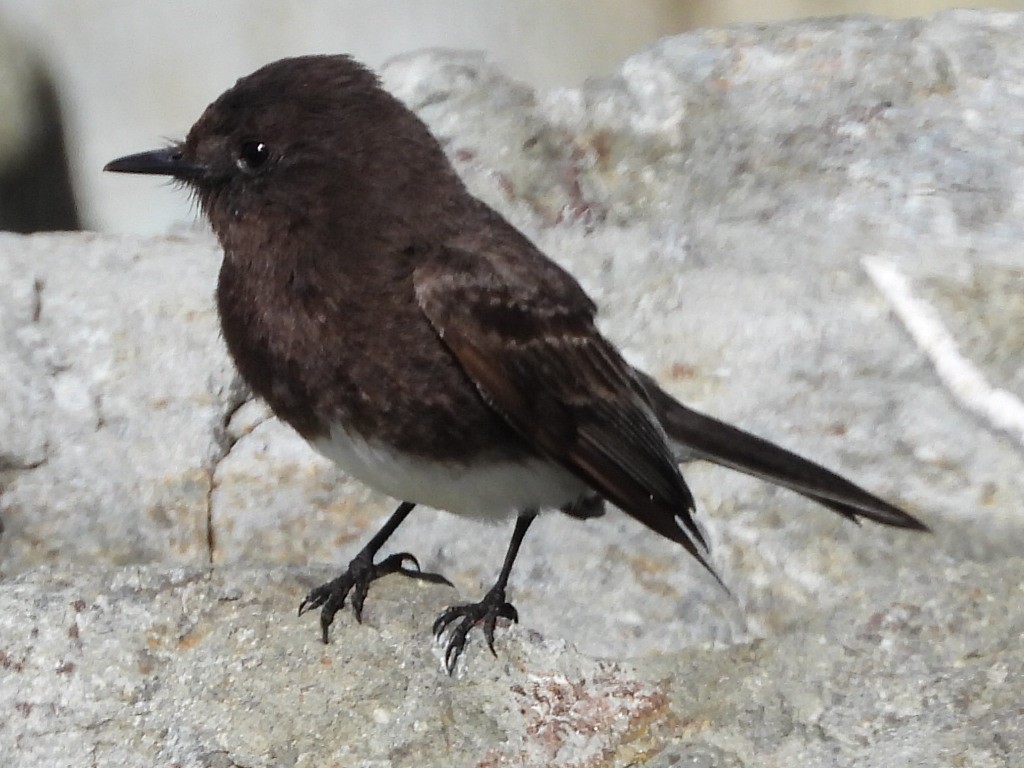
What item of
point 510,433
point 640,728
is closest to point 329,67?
point 510,433

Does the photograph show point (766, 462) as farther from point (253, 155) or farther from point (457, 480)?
point (253, 155)

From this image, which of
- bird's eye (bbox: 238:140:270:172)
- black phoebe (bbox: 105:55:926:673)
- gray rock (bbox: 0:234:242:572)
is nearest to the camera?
black phoebe (bbox: 105:55:926:673)

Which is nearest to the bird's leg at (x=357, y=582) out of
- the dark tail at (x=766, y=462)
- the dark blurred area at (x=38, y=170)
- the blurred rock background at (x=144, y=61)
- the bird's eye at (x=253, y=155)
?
the dark tail at (x=766, y=462)

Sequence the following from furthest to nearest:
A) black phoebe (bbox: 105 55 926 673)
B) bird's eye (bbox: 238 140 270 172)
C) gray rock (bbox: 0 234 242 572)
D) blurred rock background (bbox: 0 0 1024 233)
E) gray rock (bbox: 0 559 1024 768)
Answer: blurred rock background (bbox: 0 0 1024 233), gray rock (bbox: 0 234 242 572), bird's eye (bbox: 238 140 270 172), black phoebe (bbox: 105 55 926 673), gray rock (bbox: 0 559 1024 768)

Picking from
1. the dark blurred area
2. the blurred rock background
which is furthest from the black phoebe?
the dark blurred area

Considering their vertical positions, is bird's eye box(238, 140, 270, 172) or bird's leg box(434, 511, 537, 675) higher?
bird's eye box(238, 140, 270, 172)

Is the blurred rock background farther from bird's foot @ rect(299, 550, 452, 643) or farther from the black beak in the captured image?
bird's foot @ rect(299, 550, 452, 643)
